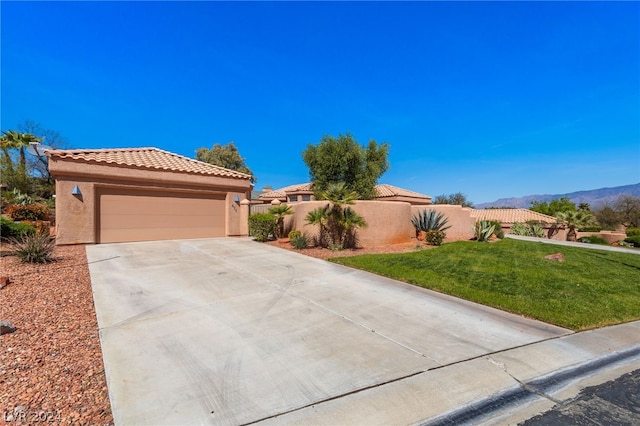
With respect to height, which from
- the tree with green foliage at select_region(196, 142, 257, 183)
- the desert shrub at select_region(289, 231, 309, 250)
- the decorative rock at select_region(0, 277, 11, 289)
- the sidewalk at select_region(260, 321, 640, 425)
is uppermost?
the tree with green foliage at select_region(196, 142, 257, 183)

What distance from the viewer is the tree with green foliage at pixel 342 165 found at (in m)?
23.9

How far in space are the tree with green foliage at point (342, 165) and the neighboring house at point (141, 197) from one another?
856cm

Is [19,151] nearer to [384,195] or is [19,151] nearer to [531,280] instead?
[384,195]

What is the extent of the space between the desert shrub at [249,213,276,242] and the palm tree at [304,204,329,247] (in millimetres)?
2209

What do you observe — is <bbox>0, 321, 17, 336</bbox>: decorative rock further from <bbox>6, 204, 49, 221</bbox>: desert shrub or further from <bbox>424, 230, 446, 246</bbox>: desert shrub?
<bbox>424, 230, 446, 246</bbox>: desert shrub

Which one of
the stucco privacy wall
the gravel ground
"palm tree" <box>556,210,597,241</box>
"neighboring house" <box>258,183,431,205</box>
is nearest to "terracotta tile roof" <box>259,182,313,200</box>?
"neighboring house" <box>258,183,431,205</box>

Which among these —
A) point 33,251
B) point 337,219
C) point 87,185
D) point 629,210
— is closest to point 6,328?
point 33,251

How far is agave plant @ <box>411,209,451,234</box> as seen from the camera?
15.1 metres

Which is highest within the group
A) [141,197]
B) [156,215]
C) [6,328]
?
[141,197]

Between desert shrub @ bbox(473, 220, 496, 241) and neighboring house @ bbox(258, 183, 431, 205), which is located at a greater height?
neighboring house @ bbox(258, 183, 431, 205)

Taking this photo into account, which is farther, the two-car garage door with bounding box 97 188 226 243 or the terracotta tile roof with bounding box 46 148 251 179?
the two-car garage door with bounding box 97 188 226 243

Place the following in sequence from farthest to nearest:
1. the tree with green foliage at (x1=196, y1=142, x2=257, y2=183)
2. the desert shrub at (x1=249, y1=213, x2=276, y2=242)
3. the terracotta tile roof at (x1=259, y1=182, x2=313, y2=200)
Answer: the tree with green foliage at (x1=196, y1=142, x2=257, y2=183)
the terracotta tile roof at (x1=259, y1=182, x2=313, y2=200)
the desert shrub at (x1=249, y1=213, x2=276, y2=242)

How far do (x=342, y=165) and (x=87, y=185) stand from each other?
16.3 meters

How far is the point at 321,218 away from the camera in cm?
1216
